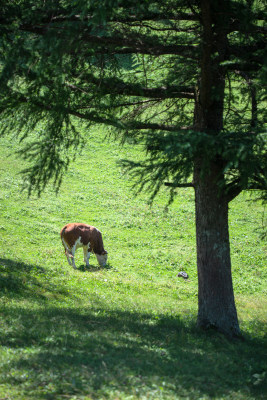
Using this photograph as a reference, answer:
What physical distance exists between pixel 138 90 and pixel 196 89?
4.88 ft

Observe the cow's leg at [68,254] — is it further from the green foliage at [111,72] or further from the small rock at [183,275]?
the green foliage at [111,72]

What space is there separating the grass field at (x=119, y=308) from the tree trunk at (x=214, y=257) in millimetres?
511

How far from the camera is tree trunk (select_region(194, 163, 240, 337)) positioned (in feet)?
32.9

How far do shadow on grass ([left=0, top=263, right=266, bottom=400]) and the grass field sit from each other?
0.02 metres

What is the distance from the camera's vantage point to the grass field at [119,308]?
635cm

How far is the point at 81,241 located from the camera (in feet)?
61.9

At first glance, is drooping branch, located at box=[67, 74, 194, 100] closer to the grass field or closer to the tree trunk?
the tree trunk

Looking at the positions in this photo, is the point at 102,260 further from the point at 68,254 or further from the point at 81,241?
the point at 68,254

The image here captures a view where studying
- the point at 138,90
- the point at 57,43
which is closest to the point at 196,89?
the point at 138,90

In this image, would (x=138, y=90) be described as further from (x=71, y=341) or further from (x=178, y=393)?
(x=178, y=393)

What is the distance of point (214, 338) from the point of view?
9.63 meters

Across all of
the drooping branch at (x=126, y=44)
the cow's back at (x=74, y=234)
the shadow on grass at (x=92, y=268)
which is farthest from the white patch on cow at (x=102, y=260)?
the drooping branch at (x=126, y=44)

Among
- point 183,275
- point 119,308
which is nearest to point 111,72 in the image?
point 119,308

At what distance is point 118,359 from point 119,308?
5.21 metres
